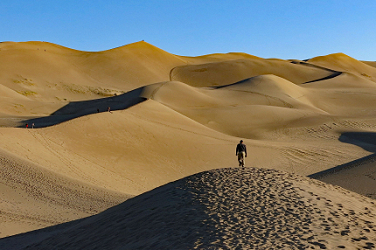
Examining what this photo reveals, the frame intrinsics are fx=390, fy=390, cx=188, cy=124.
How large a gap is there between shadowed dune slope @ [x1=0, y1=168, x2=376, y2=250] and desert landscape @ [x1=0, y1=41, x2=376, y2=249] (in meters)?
0.03

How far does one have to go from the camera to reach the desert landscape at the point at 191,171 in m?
6.39

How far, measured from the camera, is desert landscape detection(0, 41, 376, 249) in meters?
6.39

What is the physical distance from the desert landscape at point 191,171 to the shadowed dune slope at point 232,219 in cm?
3

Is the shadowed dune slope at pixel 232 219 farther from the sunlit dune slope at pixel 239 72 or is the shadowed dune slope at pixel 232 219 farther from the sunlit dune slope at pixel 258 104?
the sunlit dune slope at pixel 239 72

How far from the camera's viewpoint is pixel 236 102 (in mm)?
38688

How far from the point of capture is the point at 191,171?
18500 mm

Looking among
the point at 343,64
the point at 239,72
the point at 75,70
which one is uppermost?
the point at 343,64

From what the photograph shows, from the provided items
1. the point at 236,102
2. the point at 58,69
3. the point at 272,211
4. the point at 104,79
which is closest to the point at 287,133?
the point at 236,102

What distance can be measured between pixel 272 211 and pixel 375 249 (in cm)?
174

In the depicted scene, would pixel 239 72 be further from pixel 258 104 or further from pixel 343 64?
pixel 258 104

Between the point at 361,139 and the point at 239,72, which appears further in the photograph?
the point at 239,72

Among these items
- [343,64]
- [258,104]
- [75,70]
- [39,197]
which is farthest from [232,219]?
[343,64]

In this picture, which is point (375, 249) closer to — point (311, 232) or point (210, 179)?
point (311, 232)

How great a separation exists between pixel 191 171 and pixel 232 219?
475 inches
